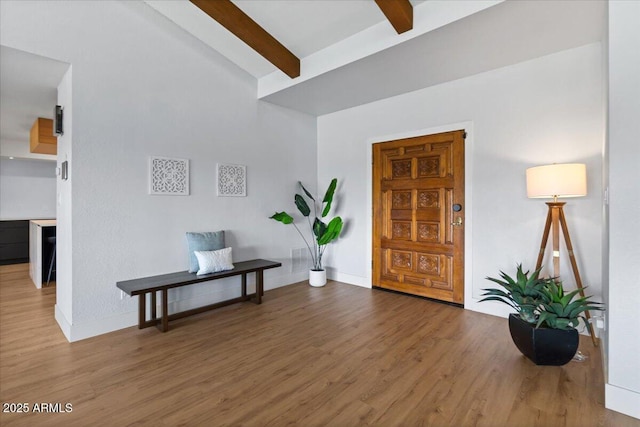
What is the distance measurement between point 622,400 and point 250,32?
394 centimetres

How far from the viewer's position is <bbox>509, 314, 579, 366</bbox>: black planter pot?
2098mm

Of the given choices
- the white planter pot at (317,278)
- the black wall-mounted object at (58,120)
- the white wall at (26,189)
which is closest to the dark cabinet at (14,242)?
the white wall at (26,189)

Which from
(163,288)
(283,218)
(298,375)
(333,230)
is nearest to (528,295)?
(298,375)

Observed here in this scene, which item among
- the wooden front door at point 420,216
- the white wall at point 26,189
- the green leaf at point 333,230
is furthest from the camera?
the white wall at point 26,189

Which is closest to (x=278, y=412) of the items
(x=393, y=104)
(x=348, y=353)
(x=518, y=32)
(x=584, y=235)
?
(x=348, y=353)

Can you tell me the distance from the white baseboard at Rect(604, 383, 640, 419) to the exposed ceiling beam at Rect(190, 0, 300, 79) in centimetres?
373

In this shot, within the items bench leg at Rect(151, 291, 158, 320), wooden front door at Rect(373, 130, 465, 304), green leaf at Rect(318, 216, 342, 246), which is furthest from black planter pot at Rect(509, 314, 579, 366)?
bench leg at Rect(151, 291, 158, 320)

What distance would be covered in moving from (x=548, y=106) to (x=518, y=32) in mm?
794

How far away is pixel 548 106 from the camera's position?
2871 millimetres

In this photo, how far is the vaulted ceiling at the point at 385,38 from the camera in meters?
2.35

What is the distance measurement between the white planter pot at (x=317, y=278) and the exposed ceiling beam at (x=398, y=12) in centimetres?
310

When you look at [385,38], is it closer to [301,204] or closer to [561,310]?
[301,204]

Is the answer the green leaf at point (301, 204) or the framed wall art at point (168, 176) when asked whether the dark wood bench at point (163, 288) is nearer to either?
the framed wall art at point (168, 176)

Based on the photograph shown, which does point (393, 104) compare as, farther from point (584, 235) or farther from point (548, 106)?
point (584, 235)
